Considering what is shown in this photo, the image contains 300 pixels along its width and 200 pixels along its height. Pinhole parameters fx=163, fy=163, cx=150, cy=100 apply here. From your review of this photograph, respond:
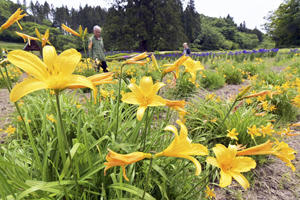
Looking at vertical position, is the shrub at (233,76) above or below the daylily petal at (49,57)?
below

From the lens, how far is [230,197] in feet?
4.86

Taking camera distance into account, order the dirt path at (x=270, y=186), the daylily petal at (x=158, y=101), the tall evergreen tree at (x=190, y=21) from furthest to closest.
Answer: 1. the tall evergreen tree at (x=190, y=21)
2. the dirt path at (x=270, y=186)
3. the daylily petal at (x=158, y=101)

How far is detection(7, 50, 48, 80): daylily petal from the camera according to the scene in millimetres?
469

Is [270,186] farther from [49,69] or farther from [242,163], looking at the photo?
[49,69]

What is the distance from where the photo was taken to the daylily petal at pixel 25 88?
0.44 metres

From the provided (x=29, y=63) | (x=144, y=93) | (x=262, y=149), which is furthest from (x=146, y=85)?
(x=262, y=149)

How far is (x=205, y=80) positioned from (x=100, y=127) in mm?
3797

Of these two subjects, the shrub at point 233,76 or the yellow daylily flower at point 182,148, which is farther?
the shrub at point 233,76

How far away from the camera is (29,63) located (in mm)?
491

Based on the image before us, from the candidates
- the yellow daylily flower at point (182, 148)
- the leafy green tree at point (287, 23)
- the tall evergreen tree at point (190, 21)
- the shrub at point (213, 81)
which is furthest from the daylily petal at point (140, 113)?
the leafy green tree at point (287, 23)

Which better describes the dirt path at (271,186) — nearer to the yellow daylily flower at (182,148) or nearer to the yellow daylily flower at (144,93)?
the yellow daylily flower at (182,148)

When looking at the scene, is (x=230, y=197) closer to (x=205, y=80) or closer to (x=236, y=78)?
(x=205, y=80)

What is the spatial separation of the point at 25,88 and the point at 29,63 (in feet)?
0.29

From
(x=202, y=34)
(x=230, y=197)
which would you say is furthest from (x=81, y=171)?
(x=202, y=34)
